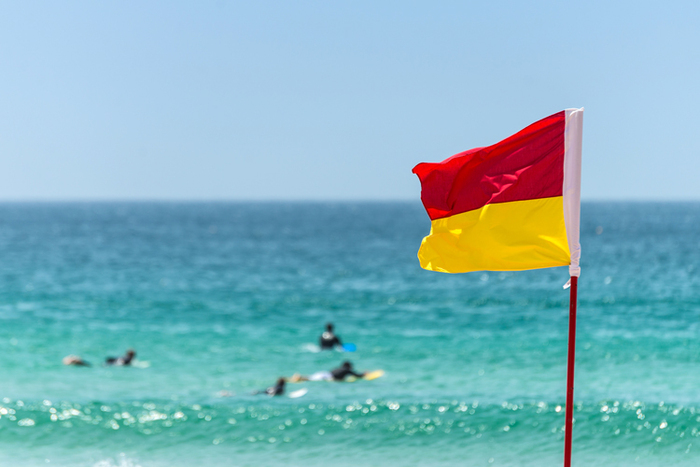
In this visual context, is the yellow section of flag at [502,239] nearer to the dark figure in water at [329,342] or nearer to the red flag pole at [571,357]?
the red flag pole at [571,357]

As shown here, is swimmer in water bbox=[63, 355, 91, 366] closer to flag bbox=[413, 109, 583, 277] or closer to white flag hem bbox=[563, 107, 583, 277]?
flag bbox=[413, 109, 583, 277]

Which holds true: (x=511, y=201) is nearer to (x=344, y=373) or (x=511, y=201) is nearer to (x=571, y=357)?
(x=571, y=357)

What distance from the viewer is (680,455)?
40.5 ft

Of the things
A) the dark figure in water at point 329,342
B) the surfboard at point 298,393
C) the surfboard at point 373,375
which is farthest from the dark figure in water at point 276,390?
the dark figure in water at point 329,342

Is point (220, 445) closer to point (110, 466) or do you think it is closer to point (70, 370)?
point (110, 466)

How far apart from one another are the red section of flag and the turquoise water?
6806 millimetres

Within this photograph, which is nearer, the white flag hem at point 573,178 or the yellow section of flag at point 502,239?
the white flag hem at point 573,178

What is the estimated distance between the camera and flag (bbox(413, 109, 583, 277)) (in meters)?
6.55

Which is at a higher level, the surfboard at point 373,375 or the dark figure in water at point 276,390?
the dark figure in water at point 276,390

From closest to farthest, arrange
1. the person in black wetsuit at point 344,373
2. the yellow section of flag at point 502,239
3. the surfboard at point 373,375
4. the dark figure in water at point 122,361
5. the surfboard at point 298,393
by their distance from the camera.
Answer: the yellow section of flag at point 502,239, the surfboard at point 298,393, the person in black wetsuit at point 344,373, the surfboard at point 373,375, the dark figure in water at point 122,361

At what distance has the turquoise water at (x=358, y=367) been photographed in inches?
519

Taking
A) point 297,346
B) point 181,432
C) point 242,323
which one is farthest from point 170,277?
point 181,432

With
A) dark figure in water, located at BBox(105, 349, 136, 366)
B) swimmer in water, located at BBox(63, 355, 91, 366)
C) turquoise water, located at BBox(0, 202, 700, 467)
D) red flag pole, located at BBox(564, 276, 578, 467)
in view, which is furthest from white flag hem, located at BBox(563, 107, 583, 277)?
swimmer in water, located at BBox(63, 355, 91, 366)

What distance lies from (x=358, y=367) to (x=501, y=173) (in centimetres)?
1395
